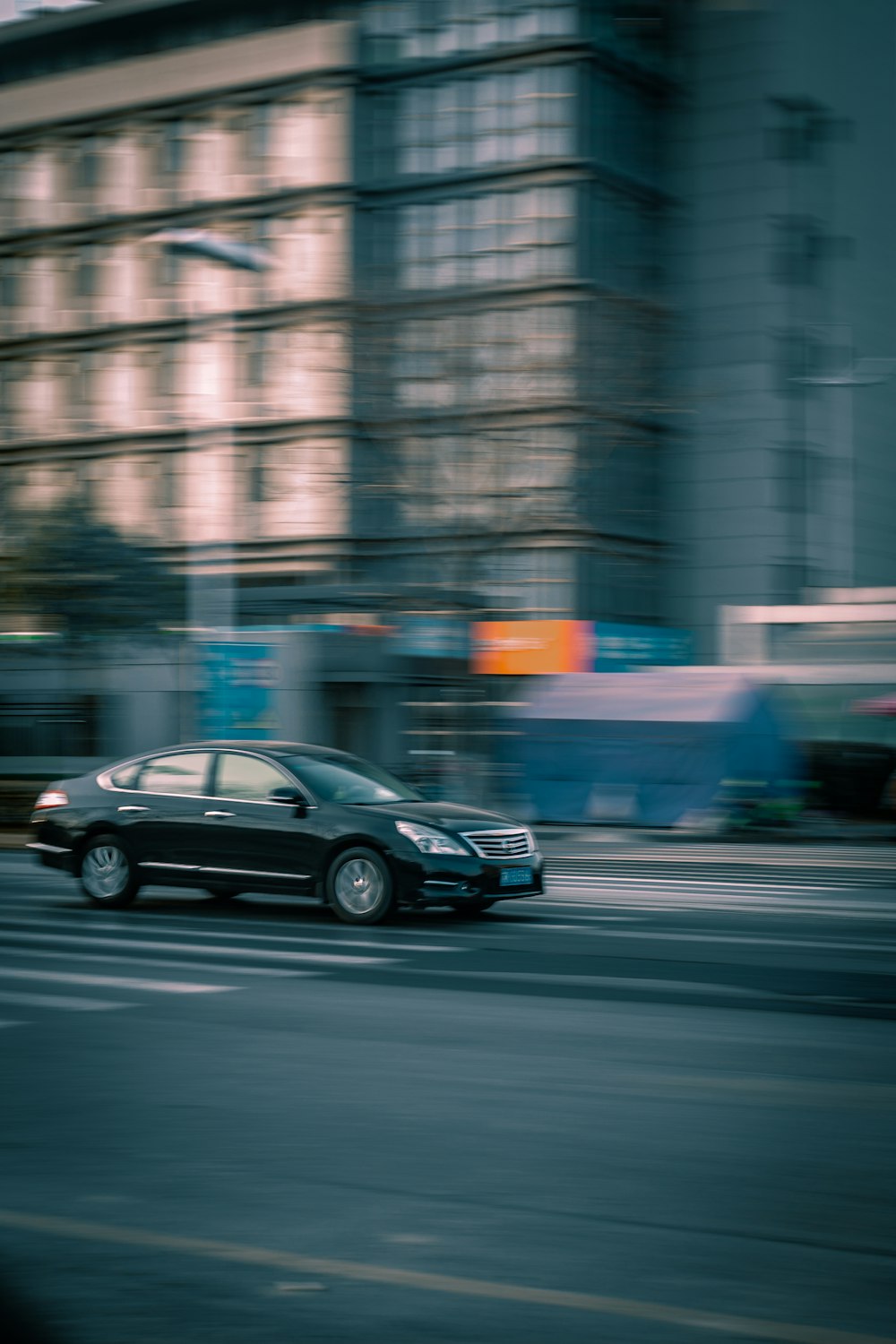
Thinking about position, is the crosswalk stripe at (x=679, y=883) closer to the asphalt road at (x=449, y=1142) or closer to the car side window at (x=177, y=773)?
the car side window at (x=177, y=773)

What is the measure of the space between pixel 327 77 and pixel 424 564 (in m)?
19.3

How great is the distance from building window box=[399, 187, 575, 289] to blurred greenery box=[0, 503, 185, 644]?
9.89m

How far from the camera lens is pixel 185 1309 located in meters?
4.54

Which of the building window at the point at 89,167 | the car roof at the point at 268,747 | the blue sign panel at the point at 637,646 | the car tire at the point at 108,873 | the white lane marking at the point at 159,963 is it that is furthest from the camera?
the building window at the point at 89,167

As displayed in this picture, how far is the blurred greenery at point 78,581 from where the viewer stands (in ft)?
117

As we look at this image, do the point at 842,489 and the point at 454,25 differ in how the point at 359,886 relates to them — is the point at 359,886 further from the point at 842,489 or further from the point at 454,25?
the point at 842,489

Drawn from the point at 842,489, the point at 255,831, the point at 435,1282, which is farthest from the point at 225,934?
the point at 842,489

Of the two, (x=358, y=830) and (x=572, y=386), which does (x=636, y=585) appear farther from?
(x=358, y=830)

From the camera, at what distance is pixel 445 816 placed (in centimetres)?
1411

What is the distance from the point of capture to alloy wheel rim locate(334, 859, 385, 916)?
1389 centimetres

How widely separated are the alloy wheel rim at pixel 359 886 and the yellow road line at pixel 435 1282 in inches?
330

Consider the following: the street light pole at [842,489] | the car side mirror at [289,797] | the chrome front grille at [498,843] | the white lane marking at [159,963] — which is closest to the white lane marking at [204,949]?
the white lane marking at [159,963]

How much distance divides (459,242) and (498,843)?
106 ft

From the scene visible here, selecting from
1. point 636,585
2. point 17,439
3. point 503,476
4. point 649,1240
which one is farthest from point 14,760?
point 649,1240
